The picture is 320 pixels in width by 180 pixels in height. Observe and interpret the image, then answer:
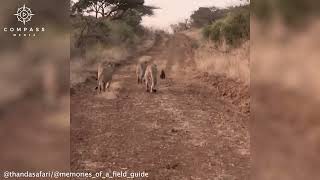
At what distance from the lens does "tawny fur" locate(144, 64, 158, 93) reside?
3095 mm

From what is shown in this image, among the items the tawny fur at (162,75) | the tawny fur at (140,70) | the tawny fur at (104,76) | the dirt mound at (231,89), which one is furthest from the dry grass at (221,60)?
the tawny fur at (104,76)

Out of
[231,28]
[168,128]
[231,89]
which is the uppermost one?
[231,28]

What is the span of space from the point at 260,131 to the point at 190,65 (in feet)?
2.22

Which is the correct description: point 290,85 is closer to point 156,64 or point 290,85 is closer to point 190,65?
point 190,65

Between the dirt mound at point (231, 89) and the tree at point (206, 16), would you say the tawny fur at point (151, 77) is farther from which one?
the tree at point (206, 16)

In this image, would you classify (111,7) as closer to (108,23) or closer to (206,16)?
(108,23)

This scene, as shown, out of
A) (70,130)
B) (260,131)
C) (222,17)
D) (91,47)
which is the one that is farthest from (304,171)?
(91,47)

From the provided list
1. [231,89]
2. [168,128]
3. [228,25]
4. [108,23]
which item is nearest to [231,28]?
[228,25]

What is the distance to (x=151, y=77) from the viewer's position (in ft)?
10.3

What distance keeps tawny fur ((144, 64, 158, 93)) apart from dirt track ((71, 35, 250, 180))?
0.08 meters

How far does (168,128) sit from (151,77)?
1.58 feet

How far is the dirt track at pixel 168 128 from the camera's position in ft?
8.18

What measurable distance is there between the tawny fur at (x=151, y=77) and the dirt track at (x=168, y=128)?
0.08 metres

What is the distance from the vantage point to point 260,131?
237 cm
